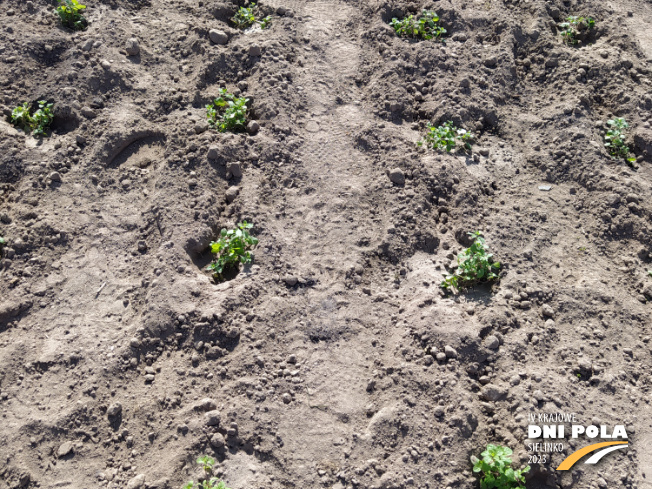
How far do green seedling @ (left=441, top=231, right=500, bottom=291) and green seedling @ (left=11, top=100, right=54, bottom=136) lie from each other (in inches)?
124

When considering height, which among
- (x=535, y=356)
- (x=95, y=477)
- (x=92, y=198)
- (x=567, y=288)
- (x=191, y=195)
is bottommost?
(x=95, y=477)

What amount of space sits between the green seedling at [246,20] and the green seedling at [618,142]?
112 inches

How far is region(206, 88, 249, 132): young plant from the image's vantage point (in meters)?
3.95

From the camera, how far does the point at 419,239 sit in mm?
3580

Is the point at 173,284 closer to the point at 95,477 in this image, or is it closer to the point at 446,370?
the point at 95,477

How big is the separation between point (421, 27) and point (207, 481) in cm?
370

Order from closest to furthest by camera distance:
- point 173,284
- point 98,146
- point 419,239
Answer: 1. point 173,284
2. point 419,239
3. point 98,146

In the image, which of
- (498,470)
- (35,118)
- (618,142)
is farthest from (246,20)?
(498,470)

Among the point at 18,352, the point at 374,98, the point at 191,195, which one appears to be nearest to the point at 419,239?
the point at 374,98

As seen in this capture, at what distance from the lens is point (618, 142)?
12.9 ft

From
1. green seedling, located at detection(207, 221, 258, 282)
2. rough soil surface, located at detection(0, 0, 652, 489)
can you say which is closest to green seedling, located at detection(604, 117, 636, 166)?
rough soil surface, located at detection(0, 0, 652, 489)

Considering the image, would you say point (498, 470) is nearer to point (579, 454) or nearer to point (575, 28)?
point (579, 454)

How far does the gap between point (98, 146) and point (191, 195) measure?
87 cm

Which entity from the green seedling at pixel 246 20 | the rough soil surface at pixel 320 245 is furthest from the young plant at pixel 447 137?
the green seedling at pixel 246 20
